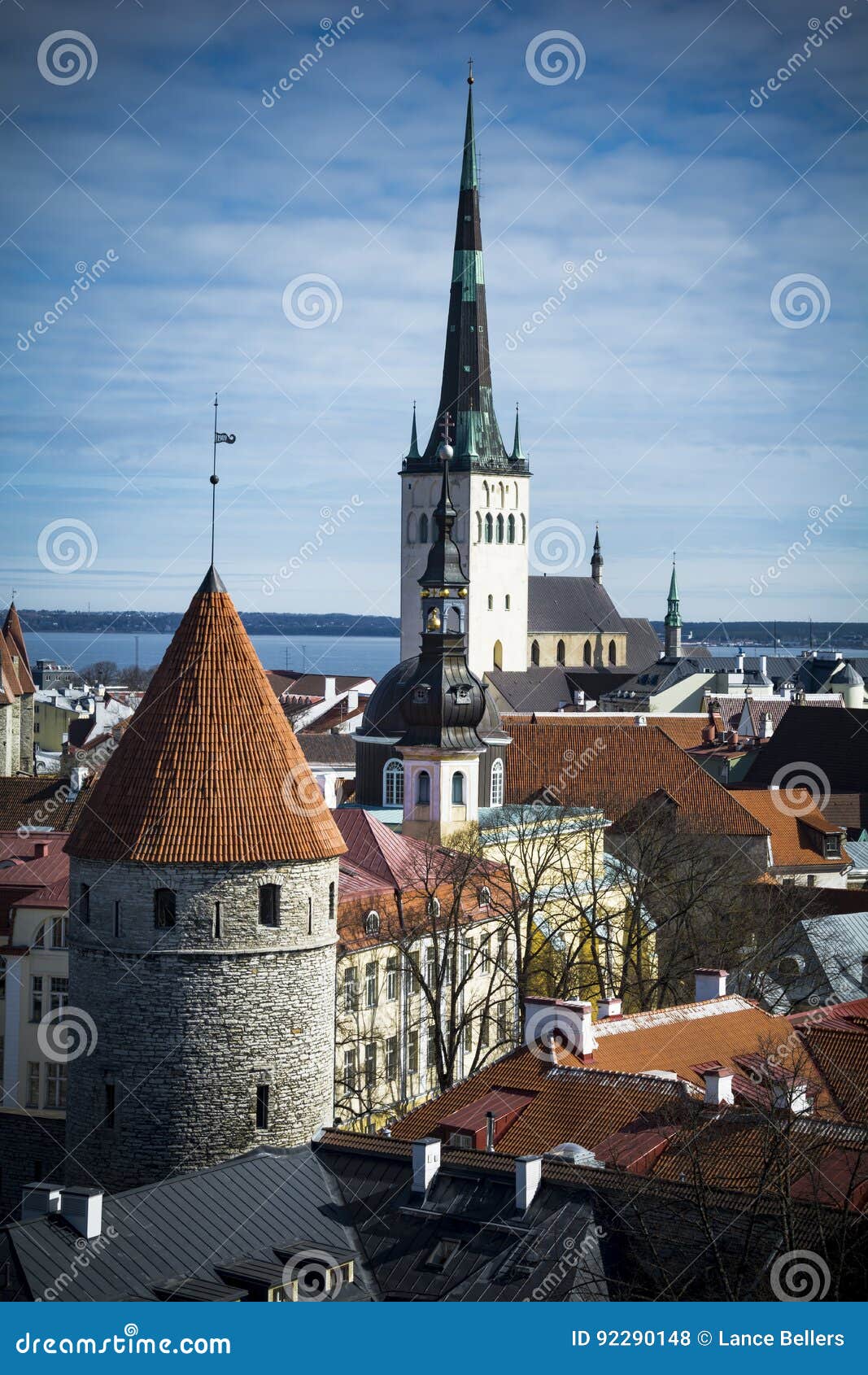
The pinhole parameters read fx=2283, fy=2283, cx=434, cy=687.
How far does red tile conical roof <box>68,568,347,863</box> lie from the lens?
1030 inches

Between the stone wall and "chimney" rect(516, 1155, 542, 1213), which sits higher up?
the stone wall

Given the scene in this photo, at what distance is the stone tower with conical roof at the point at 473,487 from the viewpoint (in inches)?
3644

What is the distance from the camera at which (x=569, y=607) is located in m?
119

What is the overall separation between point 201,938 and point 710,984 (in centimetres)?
889

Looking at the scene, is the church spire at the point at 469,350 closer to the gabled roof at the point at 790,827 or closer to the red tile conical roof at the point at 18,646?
the red tile conical roof at the point at 18,646

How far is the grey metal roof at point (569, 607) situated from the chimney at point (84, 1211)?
95556 mm

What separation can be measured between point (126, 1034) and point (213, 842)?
7.74ft

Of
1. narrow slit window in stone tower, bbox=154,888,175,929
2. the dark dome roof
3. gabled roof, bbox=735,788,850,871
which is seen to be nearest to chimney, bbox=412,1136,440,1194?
narrow slit window in stone tower, bbox=154,888,175,929

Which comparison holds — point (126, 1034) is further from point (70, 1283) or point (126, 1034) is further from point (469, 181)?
point (469, 181)

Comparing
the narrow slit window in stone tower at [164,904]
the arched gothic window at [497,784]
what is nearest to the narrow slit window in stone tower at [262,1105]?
the narrow slit window in stone tower at [164,904]

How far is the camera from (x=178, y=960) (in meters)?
25.6

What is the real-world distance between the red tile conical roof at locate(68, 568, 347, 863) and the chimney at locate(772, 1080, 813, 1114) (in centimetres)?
616

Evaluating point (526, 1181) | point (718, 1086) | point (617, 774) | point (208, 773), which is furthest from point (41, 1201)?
point (617, 774)

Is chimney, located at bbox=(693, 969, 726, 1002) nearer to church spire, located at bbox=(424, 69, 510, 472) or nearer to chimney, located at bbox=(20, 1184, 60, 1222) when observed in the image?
chimney, located at bbox=(20, 1184, 60, 1222)
